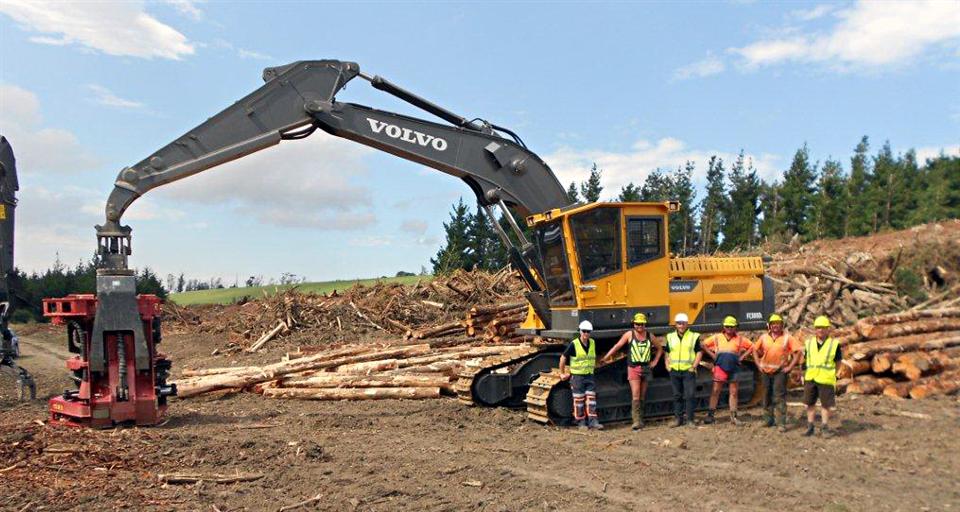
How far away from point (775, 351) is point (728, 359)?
67cm

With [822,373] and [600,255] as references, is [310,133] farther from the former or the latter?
[822,373]

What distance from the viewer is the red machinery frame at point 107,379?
9.69 m

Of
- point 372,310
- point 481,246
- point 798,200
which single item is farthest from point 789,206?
point 372,310

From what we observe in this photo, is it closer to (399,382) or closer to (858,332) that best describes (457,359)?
(399,382)

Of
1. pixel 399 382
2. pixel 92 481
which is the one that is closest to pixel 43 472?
pixel 92 481

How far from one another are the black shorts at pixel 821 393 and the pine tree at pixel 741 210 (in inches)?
1868

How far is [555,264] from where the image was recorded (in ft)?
36.2

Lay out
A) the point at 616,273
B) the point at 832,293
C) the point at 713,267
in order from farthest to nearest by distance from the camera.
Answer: the point at 832,293 < the point at 713,267 < the point at 616,273

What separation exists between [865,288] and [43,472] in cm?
2017

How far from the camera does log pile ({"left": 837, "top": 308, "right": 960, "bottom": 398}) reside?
12773mm

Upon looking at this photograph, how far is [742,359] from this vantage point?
36.3 feet

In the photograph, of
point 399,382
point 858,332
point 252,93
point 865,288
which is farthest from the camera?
point 865,288

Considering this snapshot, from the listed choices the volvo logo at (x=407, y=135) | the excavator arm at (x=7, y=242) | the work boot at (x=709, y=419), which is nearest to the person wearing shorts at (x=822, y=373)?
the work boot at (x=709, y=419)

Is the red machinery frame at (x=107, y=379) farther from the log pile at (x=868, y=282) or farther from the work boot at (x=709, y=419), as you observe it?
the log pile at (x=868, y=282)
